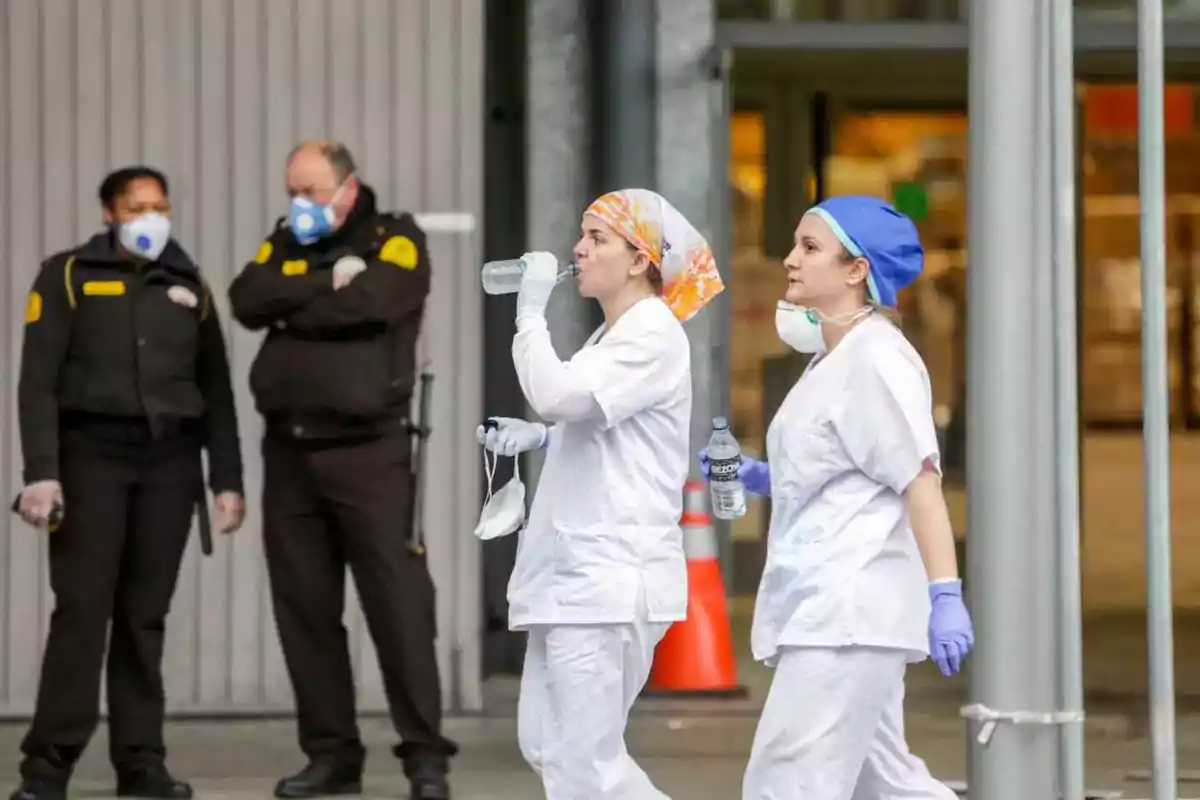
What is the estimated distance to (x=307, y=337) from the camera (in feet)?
22.2

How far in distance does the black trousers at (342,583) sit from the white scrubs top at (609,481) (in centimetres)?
125

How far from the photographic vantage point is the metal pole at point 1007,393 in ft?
15.9

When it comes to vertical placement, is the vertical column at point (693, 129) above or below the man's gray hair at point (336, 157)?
above

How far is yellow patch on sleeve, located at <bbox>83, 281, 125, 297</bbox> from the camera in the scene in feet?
22.2

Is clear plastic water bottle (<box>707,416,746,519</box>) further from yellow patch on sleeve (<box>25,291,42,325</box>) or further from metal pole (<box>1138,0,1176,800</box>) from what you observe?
yellow patch on sleeve (<box>25,291,42,325</box>)

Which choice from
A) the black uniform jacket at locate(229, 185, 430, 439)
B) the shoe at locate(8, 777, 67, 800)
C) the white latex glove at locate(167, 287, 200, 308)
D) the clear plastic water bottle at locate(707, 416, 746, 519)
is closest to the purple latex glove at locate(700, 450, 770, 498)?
the clear plastic water bottle at locate(707, 416, 746, 519)

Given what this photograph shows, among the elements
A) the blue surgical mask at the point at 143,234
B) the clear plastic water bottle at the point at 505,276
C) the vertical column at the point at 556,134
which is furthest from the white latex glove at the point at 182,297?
the vertical column at the point at 556,134

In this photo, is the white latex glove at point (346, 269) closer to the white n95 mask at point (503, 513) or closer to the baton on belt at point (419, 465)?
the baton on belt at point (419, 465)

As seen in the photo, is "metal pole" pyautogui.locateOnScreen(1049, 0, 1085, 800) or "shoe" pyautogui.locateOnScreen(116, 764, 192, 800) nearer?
"metal pole" pyautogui.locateOnScreen(1049, 0, 1085, 800)

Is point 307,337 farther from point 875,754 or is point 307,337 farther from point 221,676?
point 875,754

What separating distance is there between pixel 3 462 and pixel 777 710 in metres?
4.24

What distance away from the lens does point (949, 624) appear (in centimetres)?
463

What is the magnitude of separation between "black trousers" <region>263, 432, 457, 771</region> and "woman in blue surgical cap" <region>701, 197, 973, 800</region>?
6.74 ft

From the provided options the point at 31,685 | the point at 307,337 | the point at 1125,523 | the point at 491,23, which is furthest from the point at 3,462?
the point at 1125,523
